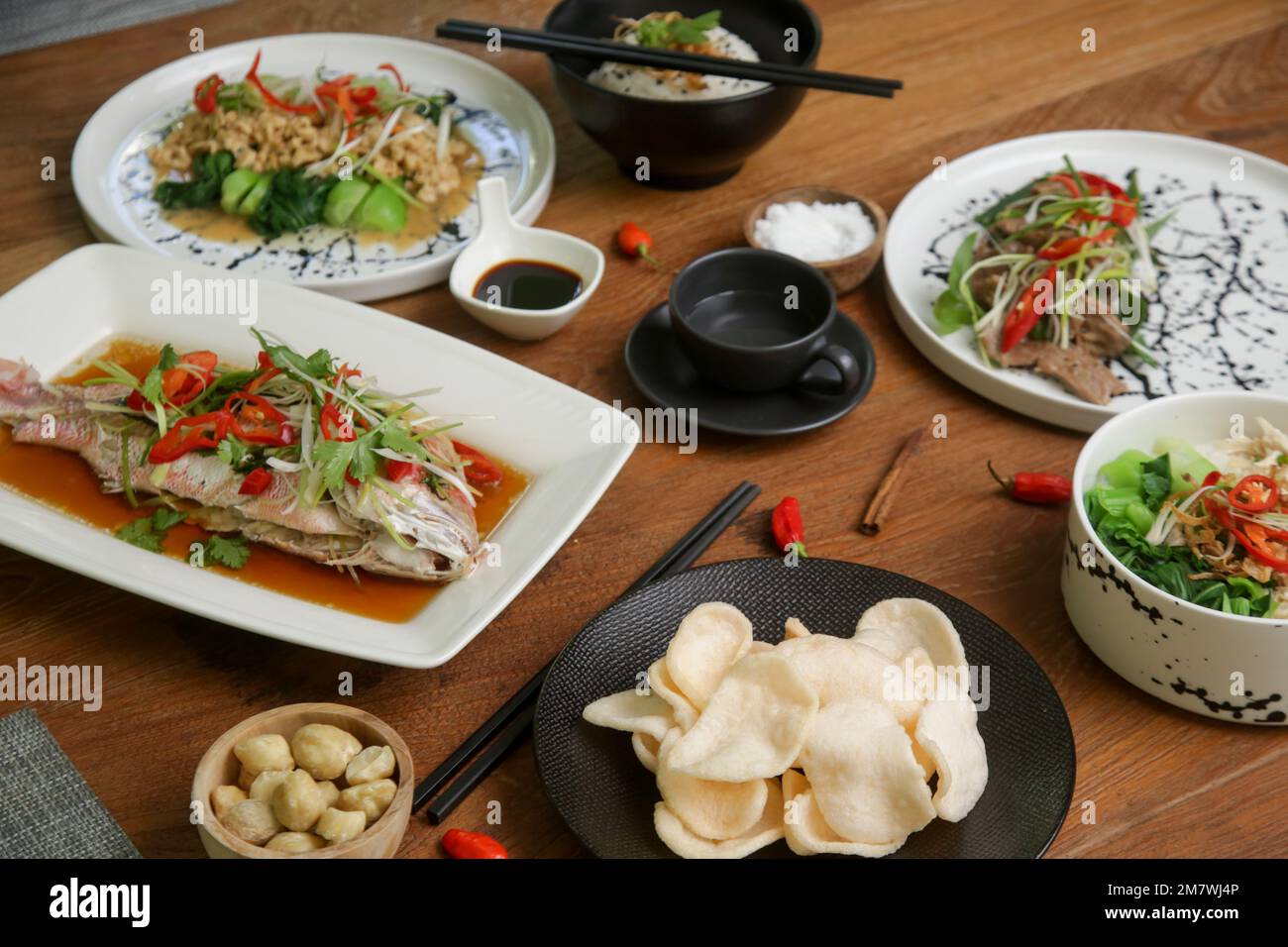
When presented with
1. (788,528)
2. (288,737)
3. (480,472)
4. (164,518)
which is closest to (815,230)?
(788,528)

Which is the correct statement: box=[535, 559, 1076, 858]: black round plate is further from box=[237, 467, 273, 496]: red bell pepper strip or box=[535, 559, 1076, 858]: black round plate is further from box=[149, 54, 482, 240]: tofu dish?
box=[149, 54, 482, 240]: tofu dish

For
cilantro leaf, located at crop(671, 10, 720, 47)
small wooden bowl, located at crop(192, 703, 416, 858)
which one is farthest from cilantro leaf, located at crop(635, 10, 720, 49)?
small wooden bowl, located at crop(192, 703, 416, 858)

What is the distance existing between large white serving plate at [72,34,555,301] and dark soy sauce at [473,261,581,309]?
10 centimetres

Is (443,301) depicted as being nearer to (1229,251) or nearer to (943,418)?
(943,418)

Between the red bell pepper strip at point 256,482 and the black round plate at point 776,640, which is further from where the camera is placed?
the red bell pepper strip at point 256,482

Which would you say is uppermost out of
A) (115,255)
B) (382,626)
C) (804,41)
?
(804,41)

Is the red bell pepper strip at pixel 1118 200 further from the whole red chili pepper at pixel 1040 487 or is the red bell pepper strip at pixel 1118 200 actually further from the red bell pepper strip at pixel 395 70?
the red bell pepper strip at pixel 395 70

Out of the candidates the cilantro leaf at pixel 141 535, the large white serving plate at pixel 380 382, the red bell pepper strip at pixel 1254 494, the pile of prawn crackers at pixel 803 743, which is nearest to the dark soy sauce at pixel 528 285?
the large white serving plate at pixel 380 382

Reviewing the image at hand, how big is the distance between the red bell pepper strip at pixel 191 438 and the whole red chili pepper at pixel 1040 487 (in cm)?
125

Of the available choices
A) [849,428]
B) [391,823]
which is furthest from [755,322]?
[391,823]

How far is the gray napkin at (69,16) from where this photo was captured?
331 centimetres

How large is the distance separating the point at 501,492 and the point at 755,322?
1.97ft

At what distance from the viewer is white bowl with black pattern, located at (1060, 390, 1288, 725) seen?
161cm

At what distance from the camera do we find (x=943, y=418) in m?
2.25
